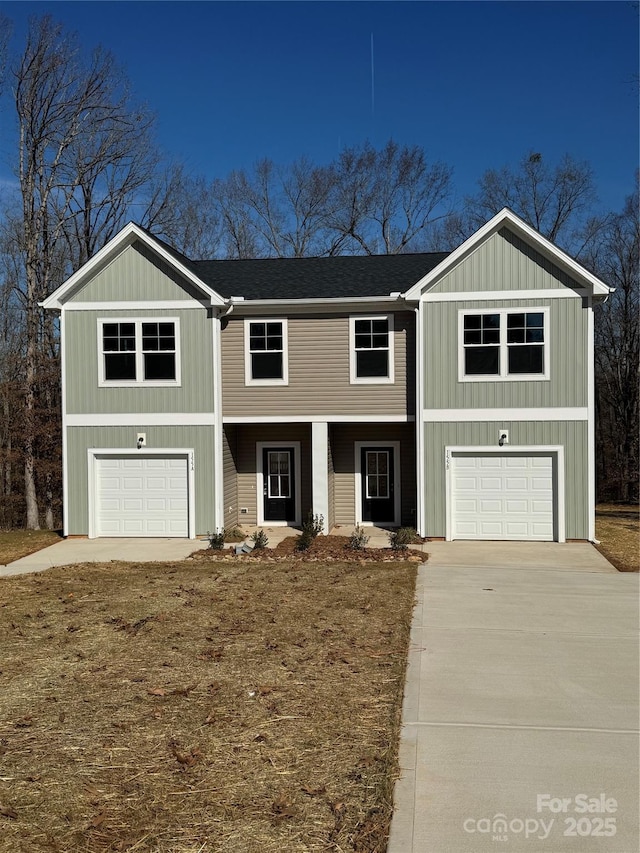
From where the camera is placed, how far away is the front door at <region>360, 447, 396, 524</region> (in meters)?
19.4

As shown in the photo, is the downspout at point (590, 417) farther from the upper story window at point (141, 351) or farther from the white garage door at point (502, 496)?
the upper story window at point (141, 351)

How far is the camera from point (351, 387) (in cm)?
1784

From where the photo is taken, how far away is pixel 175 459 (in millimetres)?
17734

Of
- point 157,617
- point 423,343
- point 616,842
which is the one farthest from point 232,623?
point 423,343

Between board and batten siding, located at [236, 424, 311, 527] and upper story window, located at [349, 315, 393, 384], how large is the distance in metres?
2.66

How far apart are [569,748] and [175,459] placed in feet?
43.0

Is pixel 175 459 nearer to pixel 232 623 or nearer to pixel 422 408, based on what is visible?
pixel 422 408

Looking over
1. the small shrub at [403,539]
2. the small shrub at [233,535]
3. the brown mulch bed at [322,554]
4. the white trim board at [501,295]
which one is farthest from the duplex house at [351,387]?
the brown mulch bed at [322,554]

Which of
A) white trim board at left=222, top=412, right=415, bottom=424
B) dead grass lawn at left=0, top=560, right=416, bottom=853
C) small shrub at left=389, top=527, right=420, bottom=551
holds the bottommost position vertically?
small shrub at left=389, top=527, right=420, bottom=551

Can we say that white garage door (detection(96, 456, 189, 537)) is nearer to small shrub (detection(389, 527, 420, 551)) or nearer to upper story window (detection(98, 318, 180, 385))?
upper story window (detection(98, 318, 180, 385))

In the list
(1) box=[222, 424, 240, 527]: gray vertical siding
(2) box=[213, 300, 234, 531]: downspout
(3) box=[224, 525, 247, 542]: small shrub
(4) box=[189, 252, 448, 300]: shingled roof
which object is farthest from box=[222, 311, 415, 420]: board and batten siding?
(3) box=[224, 525, 247, 542]: small shrub

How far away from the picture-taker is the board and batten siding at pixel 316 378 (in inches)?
697

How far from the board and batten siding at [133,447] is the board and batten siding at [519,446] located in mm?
5079

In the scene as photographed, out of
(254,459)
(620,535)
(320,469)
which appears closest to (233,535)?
(320,469)
